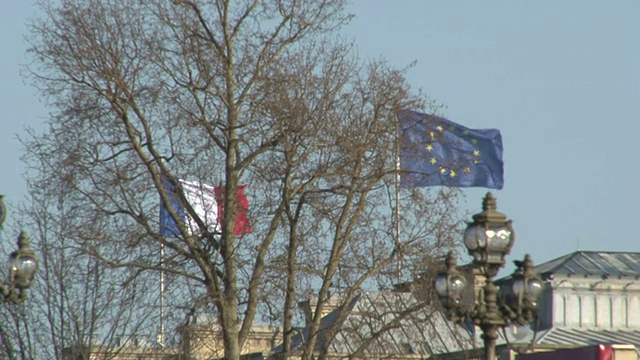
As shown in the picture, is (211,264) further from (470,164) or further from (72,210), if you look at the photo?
(470,164)

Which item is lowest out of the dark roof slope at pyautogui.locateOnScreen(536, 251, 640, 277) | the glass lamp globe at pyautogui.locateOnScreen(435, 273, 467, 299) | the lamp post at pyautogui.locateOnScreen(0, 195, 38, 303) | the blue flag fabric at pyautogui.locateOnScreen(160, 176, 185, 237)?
the glass lamp globe at pyautogui.locateOnScreen(435, 273, 467, 299)

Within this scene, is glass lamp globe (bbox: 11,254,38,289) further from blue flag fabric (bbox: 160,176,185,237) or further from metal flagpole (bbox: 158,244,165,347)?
blue flag fabric (bbox: 160,176,185,237)

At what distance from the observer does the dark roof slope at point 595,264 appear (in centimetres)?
7169

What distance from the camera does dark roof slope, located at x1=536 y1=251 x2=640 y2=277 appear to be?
71.7 m

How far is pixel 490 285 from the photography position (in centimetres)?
2234

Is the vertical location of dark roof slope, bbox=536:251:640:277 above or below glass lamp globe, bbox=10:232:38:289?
above

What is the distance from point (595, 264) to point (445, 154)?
33455 millimetres

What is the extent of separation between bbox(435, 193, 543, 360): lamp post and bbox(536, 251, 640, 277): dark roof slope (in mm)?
48718

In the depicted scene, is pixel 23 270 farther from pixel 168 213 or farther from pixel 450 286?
pixel 168 213

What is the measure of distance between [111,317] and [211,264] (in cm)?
699

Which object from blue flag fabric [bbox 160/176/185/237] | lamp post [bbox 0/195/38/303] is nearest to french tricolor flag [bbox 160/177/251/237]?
blue flag fabric [bbox 160/176/185/237]

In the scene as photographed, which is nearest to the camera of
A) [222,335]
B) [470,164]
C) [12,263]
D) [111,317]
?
[12,263]

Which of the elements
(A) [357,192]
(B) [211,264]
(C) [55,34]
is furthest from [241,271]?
(C) [55,34]

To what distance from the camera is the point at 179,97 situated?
32.2 metres
